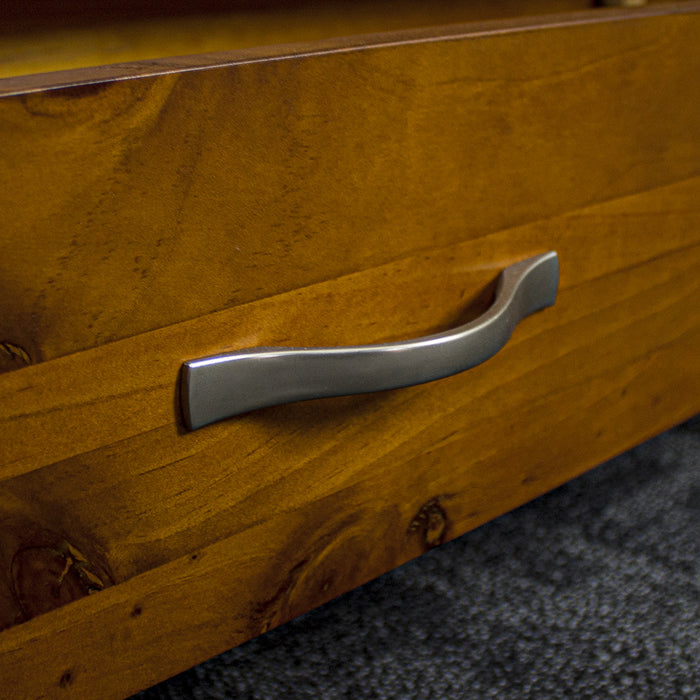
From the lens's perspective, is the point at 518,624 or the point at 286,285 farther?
the point at 518,624

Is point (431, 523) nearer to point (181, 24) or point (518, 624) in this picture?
point (518, 624)

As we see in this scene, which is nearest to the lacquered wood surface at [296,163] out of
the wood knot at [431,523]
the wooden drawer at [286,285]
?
the wooden drawer at [286,285]

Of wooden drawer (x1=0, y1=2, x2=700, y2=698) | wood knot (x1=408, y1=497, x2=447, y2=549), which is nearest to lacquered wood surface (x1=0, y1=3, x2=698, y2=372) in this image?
wooden drawer (x1=0, y1=2, x2=700, y2=698)

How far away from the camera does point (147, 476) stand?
27cm

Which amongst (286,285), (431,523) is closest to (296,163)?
(286,285)

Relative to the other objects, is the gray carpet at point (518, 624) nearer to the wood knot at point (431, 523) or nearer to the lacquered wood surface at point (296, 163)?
Answer: the wood knot at point (431, 523)

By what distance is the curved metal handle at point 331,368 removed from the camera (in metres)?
0.27

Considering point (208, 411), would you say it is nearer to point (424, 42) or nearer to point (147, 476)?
point (147, 476)

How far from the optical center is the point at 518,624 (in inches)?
15.3

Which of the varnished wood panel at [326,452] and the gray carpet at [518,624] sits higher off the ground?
the varnished wood panel at [326,452]

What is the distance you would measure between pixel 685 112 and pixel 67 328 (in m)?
0.30

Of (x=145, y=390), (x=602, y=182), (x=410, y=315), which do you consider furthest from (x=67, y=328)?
(x=602, y=182)

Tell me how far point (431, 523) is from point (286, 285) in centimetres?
14

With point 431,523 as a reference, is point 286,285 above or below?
above
